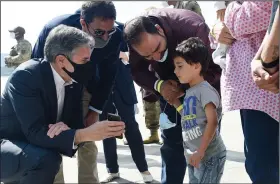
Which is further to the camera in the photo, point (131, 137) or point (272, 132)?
point (131, 137)

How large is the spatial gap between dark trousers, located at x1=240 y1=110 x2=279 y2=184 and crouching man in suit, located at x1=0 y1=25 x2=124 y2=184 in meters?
0.80

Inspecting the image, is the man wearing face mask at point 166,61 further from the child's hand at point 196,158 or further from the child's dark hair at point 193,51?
the child's hand at point 196,158

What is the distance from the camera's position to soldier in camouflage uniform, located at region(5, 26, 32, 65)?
206 inches

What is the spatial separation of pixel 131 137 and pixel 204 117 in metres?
1.37

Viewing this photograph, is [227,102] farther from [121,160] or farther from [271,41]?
[121,160]

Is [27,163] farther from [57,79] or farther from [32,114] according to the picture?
[57,79]

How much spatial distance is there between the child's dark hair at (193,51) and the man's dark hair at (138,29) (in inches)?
7.3

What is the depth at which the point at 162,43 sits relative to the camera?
100 inches

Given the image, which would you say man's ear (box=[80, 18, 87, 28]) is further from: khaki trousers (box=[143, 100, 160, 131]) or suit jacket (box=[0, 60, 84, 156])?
khaki trousers (box=[143, 100, 160, 131])

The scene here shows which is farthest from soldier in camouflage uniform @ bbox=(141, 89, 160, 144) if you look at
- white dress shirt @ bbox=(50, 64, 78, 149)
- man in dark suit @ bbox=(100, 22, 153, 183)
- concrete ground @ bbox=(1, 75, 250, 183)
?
white dress shirt @ bbox=(50, 64, 78, 149)

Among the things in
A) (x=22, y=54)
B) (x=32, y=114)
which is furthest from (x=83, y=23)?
(x=22, y=54)

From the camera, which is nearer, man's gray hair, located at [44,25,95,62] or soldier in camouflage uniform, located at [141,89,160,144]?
man's gray hair, located at [44,25,95,62]

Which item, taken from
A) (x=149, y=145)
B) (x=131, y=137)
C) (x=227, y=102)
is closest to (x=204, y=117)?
(x=227, y=102)

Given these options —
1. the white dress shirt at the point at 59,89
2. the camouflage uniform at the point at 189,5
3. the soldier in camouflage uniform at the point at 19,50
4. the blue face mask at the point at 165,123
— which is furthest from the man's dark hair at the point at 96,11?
the soldier in camouflage uniform at the point at 19,50
